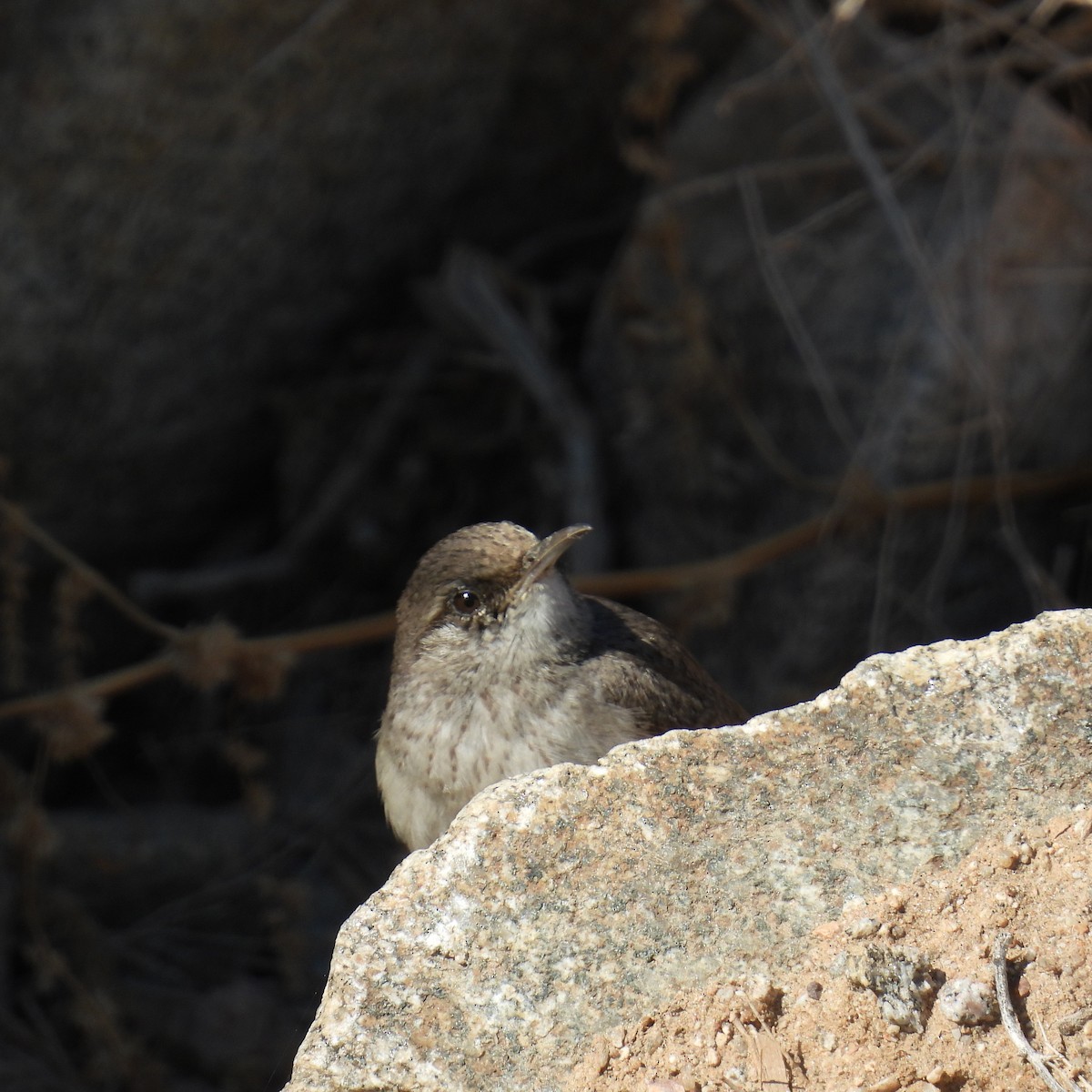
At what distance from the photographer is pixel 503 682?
3934mm

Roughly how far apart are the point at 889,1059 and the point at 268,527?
5.01 metres

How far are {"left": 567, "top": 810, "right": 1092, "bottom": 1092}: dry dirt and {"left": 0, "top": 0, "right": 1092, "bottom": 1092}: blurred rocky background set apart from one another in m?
2.71

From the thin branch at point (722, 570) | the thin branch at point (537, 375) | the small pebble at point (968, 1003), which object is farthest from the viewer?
the thin branch at point (537, 375)

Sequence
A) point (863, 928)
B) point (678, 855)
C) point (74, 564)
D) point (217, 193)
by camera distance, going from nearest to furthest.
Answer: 1. point (863, 928)
2. point (678, 855)
3. point (74, 564)
4. point (217, 193)

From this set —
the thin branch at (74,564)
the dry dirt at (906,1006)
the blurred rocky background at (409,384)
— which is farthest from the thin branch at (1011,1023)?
the thin branch at (74,564)

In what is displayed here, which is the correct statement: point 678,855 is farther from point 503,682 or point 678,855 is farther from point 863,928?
point 503,682

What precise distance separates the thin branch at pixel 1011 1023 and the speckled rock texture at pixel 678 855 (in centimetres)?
21

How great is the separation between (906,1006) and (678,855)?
436 millimetres

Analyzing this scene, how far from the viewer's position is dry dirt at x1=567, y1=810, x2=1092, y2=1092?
2094mm

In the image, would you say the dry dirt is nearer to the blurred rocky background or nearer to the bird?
the bird

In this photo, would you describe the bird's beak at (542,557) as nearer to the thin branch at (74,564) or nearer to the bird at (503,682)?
the bird at (503,682)

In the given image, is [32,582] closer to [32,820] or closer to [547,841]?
[32,820]

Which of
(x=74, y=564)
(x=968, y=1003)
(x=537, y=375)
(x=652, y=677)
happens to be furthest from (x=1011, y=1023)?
(x=537, y=375)

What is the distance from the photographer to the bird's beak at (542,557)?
390cm
